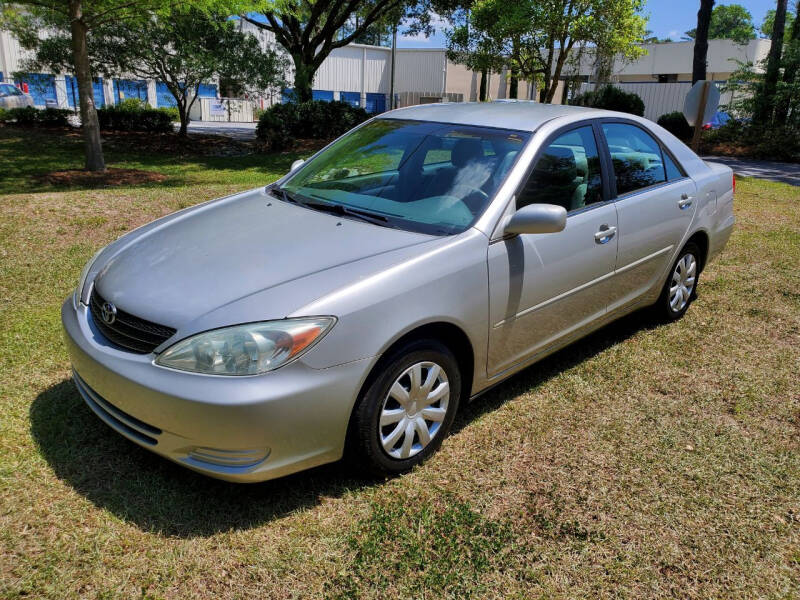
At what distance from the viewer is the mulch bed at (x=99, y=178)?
1033 cm

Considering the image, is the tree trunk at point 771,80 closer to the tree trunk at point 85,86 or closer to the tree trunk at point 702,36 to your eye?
the tree trunk at point 702,36

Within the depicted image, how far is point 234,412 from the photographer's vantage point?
2.41m

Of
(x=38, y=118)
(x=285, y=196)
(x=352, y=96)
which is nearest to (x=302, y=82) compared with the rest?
(x=38, y=118)

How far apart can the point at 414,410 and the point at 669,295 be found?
293cm

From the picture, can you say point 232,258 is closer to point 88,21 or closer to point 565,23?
point 88,21

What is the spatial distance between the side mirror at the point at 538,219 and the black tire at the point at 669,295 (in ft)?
6.80

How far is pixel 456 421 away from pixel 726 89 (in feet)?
78.8

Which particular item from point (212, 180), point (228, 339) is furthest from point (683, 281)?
point (212, 180)

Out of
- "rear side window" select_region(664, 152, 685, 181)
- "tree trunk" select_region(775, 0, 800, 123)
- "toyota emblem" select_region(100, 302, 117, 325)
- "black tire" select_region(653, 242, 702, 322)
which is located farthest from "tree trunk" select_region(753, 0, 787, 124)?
"toyota emblem" select_region(100, 302, 117, 325)

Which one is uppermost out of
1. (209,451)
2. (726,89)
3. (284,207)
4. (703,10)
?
(703,10)

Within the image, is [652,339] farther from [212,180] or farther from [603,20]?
[603,20]

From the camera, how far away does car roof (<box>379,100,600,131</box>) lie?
149 inches

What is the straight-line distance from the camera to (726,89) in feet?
75.6

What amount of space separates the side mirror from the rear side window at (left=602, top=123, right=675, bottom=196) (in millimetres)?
1139
